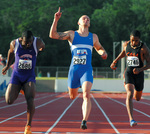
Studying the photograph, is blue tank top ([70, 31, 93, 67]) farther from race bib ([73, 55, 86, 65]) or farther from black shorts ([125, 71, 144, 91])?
black shorts ([125, 71, 144, 91])

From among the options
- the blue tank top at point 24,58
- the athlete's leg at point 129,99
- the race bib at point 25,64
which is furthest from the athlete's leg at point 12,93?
the athlete's leg at point 129,99

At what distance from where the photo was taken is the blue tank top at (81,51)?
280 inches

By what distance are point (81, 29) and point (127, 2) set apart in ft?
224

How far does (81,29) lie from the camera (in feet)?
24.4

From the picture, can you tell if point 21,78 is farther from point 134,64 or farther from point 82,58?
point 134,64

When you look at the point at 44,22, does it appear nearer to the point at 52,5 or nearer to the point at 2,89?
the point at 52,5

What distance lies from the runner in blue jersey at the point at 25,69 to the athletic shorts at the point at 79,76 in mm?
759

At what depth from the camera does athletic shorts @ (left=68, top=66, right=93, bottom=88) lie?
7092 mm

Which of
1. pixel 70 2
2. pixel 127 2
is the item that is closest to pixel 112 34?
pixel 127 2

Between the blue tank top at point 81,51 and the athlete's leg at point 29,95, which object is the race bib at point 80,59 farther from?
the athlete's leg at point 29,95

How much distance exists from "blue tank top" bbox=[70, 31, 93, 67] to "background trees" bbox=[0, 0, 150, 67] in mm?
54116

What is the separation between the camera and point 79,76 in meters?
7.20

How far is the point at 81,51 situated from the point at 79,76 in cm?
47

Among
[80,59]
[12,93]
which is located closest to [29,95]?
[12,93]
